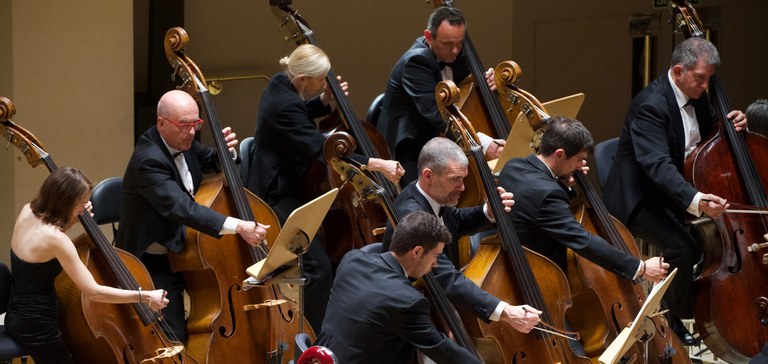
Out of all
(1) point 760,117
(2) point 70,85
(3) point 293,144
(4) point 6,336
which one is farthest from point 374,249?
(2) point 70,85

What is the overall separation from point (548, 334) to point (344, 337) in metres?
0.96

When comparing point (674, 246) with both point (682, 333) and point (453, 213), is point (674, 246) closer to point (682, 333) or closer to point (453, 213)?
point (682, 333)

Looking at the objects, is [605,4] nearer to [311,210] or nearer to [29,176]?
[29,176]

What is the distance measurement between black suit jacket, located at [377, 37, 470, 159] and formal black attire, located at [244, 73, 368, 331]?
45 cm

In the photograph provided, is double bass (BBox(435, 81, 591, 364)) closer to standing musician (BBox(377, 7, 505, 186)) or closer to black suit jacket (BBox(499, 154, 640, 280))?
black suit jacket (BBox(499, 154, 640, 280))

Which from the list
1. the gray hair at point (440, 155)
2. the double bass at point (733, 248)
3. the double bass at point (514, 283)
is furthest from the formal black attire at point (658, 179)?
the gray hair at point (440, 155)

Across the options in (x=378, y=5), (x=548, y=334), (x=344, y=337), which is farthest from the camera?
(x=378, y=5)

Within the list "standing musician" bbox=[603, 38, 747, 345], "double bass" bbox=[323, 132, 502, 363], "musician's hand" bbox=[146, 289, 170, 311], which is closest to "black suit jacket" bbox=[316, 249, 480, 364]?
"double bass" bbox=[323, 132, 502, 363]

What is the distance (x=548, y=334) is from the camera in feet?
13.6

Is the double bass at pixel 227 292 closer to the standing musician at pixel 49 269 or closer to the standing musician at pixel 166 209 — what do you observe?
the standing musician at pixel 166 209

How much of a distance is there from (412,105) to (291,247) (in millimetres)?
1636

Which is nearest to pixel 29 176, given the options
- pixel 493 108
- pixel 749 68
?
pixel 493 108

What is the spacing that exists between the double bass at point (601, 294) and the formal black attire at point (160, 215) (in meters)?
1.40

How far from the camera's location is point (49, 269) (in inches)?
159
